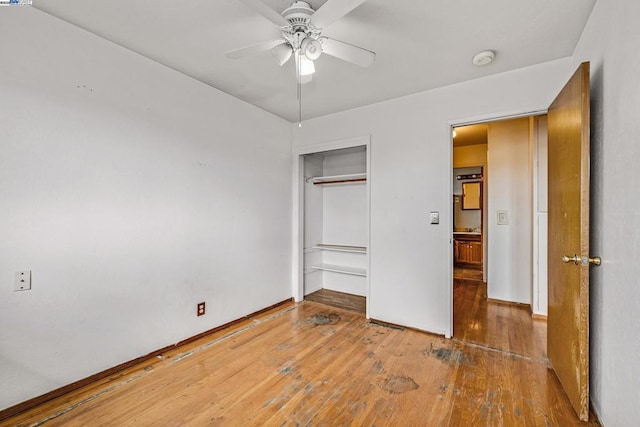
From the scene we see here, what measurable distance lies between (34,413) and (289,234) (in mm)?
2628

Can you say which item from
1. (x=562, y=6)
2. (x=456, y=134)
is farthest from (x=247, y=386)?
(x=456, y=134)

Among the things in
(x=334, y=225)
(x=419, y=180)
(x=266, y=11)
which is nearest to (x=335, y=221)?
(x=334, y=225)

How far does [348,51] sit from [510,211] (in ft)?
10.5

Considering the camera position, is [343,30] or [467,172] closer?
→ [343,30]

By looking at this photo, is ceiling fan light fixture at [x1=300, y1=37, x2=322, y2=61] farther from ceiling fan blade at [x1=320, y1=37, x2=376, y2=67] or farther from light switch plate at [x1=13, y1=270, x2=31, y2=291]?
light switch plate at [x1=13, y1=270, x2=31, y2=291]

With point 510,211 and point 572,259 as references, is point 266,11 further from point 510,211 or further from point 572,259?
point 510,211

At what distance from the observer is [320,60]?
2.29 metres

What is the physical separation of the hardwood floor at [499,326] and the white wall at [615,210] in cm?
83

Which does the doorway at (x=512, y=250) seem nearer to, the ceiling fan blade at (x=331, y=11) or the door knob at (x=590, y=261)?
the door knob at (x=590, y=261)

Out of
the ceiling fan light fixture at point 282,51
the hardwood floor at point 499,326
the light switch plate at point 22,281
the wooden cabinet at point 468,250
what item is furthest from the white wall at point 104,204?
the wooden cabinet at point 468,250

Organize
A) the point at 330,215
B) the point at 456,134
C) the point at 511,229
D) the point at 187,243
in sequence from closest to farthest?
the point at 187,243 < the point at 511,229 < the point at 330,215 < the point at 456,134

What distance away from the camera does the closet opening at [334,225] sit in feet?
13.1

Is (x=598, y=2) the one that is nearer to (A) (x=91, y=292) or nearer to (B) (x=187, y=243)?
(B) (x=187, y=243)

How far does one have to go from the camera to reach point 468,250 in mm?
5879
